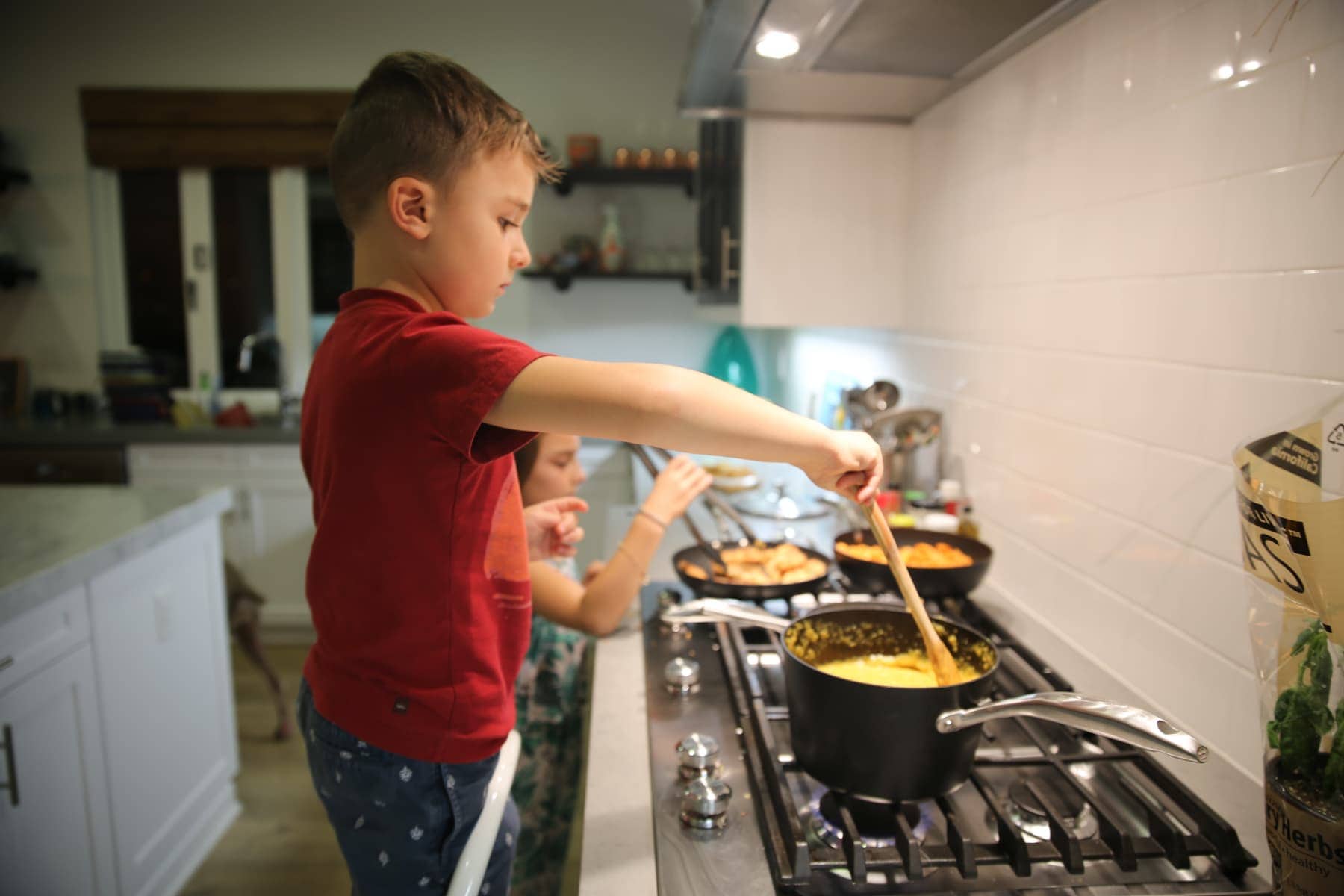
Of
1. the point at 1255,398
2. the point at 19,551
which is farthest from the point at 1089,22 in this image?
the point at 19,551

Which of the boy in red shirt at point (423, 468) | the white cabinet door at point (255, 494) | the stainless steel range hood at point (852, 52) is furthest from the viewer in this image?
the white cabinet door at point (255, 494)

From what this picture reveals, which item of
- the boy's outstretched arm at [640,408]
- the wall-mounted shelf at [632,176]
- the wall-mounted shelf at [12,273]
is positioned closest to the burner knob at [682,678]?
the boy's outstretched arm at [640,408]

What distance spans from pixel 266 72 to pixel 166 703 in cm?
285

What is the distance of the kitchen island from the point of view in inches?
55.1

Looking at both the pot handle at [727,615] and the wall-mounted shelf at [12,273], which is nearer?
the pot handle at [727,615]

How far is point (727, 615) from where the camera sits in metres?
0.94

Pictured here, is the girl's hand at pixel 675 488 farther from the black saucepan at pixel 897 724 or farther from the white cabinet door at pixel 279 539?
the white cabinet door at pixel 279 539

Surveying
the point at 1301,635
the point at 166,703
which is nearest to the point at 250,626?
the point at 166,703

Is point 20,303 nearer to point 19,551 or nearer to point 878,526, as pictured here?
point 19,551

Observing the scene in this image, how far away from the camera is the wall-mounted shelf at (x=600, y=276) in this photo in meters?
3.52

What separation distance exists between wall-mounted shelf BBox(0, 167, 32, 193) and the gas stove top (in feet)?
12.9

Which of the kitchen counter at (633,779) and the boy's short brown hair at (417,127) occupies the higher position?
the boy's short brown hair at (417,127)

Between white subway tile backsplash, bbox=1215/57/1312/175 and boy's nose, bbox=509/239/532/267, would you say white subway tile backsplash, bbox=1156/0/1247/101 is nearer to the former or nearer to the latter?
white subway tile backsplash, bbox=1215/57/1312/175

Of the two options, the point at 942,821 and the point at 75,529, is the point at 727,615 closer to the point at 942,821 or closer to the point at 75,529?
the point at 942,821
